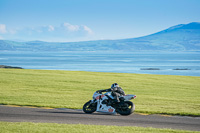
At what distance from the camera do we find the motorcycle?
45.5 ft

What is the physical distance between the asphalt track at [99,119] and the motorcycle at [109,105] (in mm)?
229

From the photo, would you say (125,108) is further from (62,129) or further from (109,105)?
(62,129)

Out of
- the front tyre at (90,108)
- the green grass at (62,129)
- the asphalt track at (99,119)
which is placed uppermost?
the front tyre at (90,108)

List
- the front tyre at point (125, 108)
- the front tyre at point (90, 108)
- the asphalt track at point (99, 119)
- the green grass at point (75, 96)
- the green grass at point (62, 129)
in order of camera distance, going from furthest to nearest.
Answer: the green grass at point (75, 96) → the front tyre at point (90, 108) → the front tyre at point (125, 108) → the asphalt track at point (99, 119) → the green grass at point (62, 129)

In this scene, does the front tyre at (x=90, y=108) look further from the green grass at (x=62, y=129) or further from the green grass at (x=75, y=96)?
the green grass at (x=62, y=129)

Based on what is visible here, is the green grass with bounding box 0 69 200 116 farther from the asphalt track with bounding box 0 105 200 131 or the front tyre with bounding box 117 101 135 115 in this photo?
the asphalt track with bounding box 0 105 200 131

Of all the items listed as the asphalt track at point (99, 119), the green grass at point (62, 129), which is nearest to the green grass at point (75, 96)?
the asphalt track at point (99, 119)

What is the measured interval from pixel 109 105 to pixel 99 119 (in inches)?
56.9

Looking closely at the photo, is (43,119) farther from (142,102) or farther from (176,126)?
(142,102)

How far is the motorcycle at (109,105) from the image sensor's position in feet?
45.5

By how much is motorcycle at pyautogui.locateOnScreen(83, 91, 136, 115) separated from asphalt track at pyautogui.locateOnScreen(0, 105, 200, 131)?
0.23 meters

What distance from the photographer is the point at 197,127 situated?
457 inches

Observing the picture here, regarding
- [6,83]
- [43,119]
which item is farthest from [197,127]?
[6,83]

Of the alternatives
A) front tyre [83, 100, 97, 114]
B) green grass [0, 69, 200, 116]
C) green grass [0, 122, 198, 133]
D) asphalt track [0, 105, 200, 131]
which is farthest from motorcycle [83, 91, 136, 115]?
green grass [0, 122, 198, 133]
